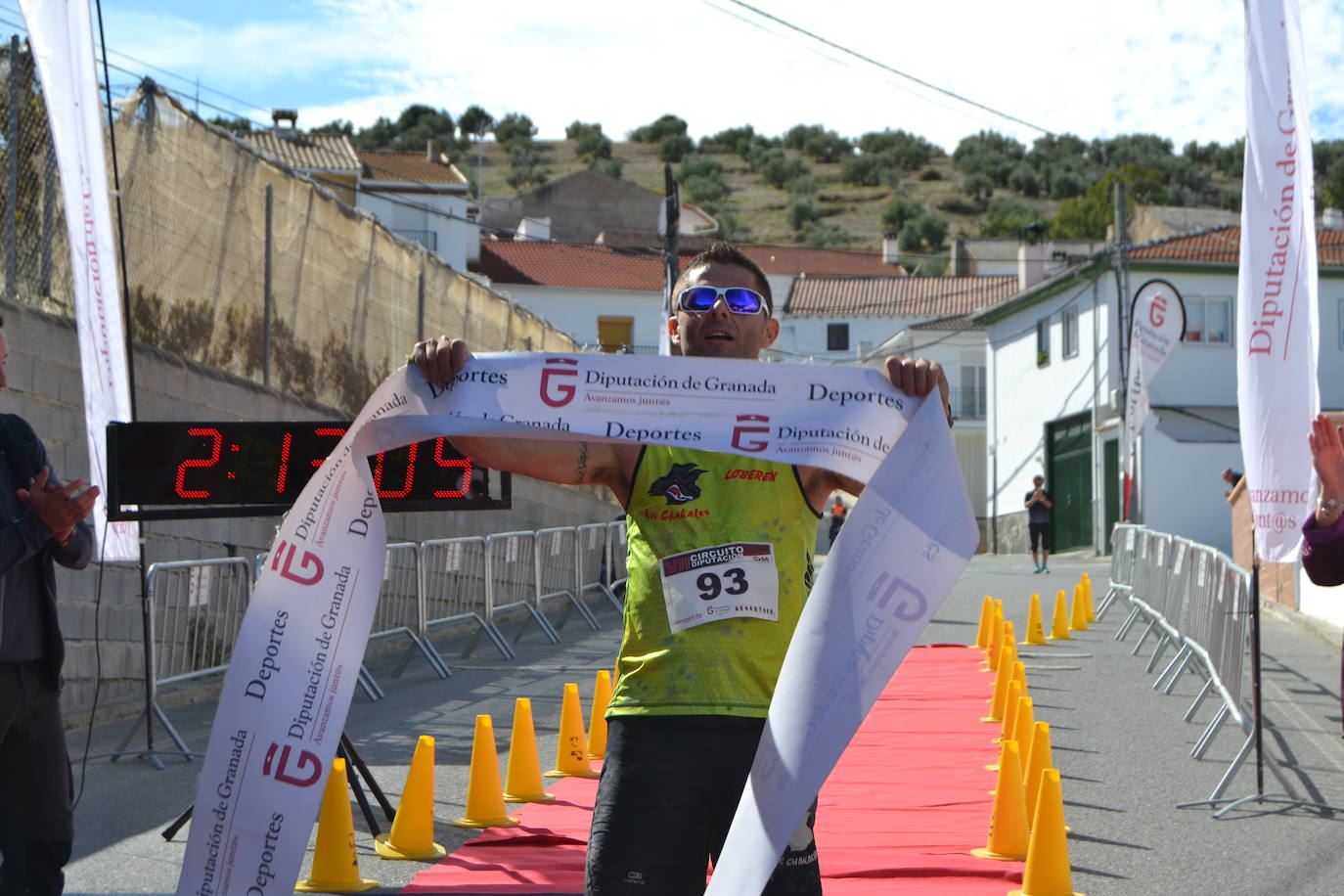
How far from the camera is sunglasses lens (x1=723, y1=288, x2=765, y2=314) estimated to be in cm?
393

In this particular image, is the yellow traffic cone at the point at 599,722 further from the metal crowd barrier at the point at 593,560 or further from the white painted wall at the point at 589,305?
the white painted wall at the point at 589,305

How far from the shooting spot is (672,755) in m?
3.47

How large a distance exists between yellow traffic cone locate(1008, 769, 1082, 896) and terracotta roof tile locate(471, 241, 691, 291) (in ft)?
206

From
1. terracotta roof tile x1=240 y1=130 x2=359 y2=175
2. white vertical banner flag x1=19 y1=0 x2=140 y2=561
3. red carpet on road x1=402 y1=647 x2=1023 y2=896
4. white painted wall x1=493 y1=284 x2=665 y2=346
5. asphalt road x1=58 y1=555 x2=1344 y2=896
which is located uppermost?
terracotta roof tile x1=240 y1=130 x2=359 y2=175

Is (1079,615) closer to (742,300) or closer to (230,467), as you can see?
(230,467)

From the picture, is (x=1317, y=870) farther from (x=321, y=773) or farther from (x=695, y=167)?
(x=695, y=167)

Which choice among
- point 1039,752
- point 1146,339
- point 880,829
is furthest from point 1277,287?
point 1146,339

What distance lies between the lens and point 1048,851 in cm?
664

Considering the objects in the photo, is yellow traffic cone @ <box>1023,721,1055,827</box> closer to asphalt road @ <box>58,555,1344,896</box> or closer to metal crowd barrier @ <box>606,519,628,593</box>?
asphalt road @ <box>58,555,1344,896</box>

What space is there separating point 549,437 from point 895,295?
227ft

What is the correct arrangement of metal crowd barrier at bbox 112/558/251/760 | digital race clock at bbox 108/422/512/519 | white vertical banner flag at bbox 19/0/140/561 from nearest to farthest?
1. digital race clock at bbox 108/422/512/519
2. white vertical banner flag at bbox 19/0/140/561
3. metal crowd barrier at bbox 112/558/251/760

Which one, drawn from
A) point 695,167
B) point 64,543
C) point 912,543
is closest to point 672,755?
point 912,543

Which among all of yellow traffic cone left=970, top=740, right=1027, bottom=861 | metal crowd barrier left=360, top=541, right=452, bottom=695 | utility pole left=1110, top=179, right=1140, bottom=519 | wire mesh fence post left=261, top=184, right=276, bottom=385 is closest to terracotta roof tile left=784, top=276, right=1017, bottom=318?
utility pole left=1110, top=179, right=1140, bottom=519

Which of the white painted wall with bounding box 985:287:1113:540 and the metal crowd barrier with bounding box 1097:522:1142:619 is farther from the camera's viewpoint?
the white painted wall with bounding box 985:287:1113:540
